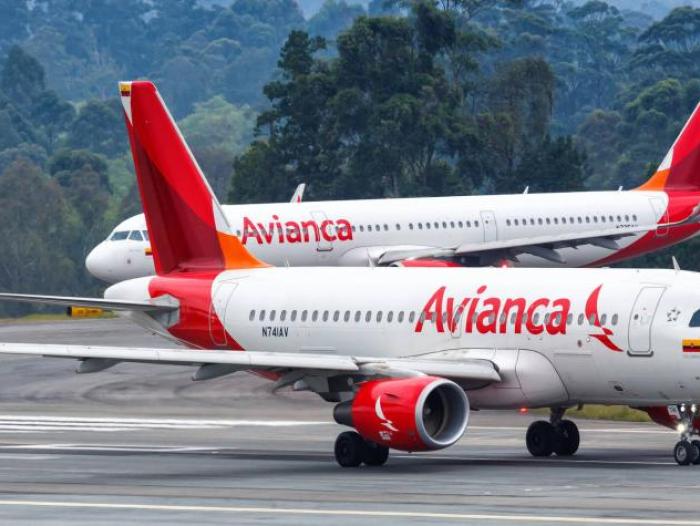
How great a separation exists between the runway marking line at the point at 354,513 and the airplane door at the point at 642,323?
7.63 metres

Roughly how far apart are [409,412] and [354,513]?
560cm

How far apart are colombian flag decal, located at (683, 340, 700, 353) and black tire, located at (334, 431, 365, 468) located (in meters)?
5.84

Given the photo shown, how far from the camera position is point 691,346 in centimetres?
3055

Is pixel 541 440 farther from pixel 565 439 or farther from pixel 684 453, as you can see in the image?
pixel 684 453

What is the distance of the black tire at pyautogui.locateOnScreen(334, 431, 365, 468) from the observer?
32062 mm

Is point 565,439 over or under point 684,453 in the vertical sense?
under

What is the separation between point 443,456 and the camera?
114ft

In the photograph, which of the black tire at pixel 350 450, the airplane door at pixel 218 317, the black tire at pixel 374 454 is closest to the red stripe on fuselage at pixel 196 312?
the airplane door at pixel 218 317

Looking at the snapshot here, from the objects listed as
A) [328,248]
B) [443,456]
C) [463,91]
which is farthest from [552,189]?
[443,456]

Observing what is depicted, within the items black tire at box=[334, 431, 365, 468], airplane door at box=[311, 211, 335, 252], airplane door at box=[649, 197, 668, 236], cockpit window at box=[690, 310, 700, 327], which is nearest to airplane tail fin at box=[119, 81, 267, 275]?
black tire at box=[334, 431, 365, 468]

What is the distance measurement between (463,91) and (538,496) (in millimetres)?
94135

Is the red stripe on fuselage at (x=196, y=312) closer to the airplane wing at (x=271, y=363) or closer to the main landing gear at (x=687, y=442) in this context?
the airplane wing at (x=271, y=363)

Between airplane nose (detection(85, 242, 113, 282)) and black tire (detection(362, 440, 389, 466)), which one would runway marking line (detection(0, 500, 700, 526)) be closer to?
black tire (detection(362, 440, 389, 466))

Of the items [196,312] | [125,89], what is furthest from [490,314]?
[125,89]
